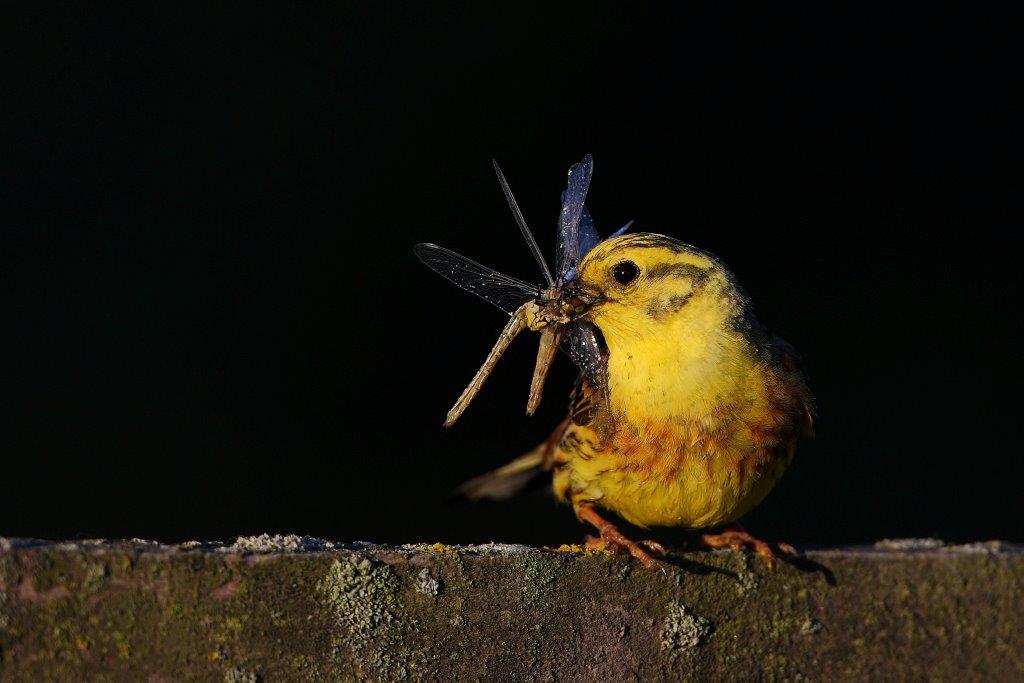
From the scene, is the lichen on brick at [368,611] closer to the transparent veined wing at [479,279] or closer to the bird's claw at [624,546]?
the bird's claw at [624,546]

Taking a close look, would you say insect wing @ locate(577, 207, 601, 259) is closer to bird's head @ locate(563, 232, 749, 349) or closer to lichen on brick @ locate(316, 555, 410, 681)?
bird's head @ locate(563, 232, 749, 349)

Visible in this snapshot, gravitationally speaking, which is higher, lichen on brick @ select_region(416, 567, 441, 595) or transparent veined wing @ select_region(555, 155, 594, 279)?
transparent veined wing @ select_region(555, 155, 594, 279)

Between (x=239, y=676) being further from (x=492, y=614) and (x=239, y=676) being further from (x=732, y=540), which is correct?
(x=732, y=540)

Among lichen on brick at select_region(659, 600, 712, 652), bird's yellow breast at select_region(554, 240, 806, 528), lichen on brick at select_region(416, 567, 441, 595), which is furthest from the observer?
bird's yellow breast at select_region(554, 240, 806, 528)

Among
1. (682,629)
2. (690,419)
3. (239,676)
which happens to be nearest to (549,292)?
Answer: (690,419)

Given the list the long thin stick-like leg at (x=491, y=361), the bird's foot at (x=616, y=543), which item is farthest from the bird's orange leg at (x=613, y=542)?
the long thin stick-like leg at (x=491, y=361)

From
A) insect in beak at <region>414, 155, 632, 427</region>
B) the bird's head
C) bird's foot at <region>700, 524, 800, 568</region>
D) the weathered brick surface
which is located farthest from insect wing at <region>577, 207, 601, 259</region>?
the weathered brick surface

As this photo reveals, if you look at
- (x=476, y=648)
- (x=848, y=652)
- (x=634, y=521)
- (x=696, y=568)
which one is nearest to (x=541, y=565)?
(x=476, y=648)

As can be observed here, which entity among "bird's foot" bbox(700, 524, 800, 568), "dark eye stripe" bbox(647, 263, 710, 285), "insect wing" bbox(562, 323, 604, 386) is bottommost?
"bird's foot" bbox(700, 524, 800, 568)
